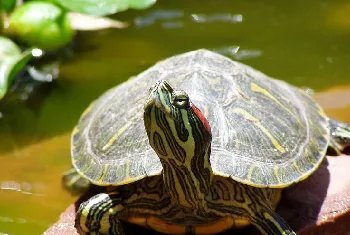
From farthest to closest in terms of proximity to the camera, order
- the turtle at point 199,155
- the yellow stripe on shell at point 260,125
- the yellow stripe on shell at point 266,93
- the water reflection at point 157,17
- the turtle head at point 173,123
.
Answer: the water reflection at point 157,17 → the yellow stripe on shell at point 266,93 → the yellow stripe on shell at point 260,125 → the turtle at point 199,155 → the turtle head at point 173,123

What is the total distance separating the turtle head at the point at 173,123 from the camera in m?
1.46

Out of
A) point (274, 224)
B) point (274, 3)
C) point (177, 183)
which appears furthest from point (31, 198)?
point (274, 3)

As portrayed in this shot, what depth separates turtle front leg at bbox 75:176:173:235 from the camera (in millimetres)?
1856

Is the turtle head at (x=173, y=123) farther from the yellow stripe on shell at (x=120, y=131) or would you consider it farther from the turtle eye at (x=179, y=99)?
the yellow stripe on shell at (x=120, y=131)

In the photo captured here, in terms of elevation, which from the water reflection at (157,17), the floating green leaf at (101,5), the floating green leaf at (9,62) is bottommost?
the water reflection at (157,17)

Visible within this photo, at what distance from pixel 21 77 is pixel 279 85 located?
1747mm

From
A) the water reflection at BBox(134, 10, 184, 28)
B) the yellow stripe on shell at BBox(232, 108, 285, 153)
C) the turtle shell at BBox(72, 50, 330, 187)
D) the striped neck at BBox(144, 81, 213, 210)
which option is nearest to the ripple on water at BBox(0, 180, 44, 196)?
the turtle shell at BBox(72, 50, 330, 187)

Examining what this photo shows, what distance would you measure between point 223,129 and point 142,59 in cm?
184

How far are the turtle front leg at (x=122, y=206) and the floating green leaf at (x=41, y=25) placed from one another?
1810 millimetres

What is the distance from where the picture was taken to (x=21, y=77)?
136 inches

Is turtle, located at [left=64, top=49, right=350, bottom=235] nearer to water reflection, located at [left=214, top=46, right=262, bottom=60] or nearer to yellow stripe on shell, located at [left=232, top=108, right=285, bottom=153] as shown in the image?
yellow stripe on shell, located at [left=232, top=108, right=285, bottom=153]

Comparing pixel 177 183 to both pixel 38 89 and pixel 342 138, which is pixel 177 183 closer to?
pixel 342 138

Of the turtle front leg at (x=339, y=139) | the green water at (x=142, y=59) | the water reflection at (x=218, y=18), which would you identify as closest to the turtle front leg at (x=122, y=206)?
the green water at (x=142, y=59)

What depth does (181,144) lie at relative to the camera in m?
1.56
